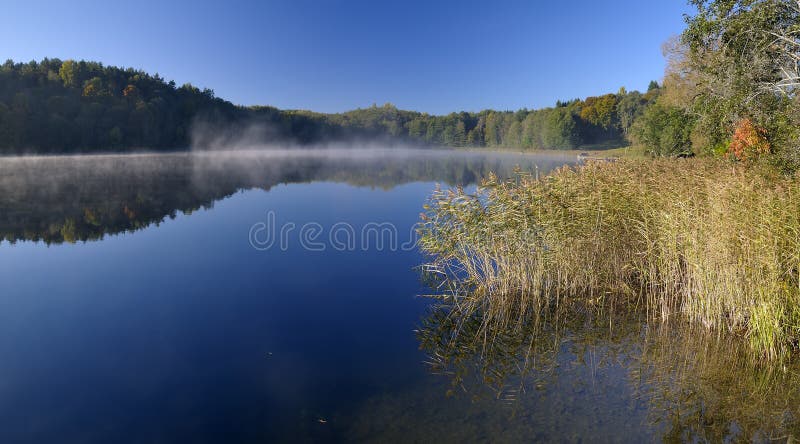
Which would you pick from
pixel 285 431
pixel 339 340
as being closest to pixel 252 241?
pixel 339 340

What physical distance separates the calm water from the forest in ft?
142

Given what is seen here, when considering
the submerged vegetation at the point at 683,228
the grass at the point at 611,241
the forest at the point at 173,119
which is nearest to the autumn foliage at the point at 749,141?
Result: the submerged vegetation at the point at 683,228

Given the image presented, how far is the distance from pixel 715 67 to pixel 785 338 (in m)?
10.3

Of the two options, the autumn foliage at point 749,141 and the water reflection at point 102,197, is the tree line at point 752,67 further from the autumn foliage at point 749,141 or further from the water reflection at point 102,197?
the water reflection at point 102,197

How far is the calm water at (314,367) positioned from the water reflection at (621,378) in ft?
0.10

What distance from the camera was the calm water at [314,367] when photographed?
21.4 feet

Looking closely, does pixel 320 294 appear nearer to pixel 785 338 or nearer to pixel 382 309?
pixel 382 309

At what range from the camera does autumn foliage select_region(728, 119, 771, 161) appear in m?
16.5

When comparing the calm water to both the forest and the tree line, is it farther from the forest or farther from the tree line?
the forest

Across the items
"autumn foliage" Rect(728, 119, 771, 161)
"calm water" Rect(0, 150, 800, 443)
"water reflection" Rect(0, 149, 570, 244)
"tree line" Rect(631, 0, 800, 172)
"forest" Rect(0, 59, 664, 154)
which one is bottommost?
"calm water" Rect(0, 150, 800, 443)

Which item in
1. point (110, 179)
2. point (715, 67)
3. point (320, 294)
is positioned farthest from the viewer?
point (110, 179)

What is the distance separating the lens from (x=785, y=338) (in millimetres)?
7852

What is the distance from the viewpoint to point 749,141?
798 inches

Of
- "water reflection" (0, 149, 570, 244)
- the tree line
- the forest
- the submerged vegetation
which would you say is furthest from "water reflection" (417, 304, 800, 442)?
the forest
